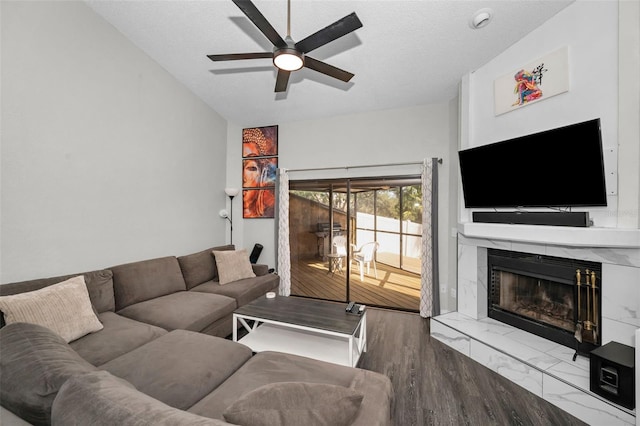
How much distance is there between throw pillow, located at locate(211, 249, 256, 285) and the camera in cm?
357

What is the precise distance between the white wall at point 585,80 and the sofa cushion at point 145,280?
403cm

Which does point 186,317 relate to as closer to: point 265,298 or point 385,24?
point 265,298

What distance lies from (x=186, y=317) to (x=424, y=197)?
3198 millimetres

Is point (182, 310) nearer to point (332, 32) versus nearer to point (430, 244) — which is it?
point (332, 32)

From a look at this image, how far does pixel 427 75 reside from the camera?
123 inches

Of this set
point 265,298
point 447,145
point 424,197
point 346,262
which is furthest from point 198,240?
point 447,145

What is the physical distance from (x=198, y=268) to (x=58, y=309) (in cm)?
165

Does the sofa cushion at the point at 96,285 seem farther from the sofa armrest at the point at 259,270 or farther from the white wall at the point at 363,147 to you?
the white wall at the point at 363,147

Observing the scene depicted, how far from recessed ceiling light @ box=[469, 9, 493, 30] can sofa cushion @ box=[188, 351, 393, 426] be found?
287 cm

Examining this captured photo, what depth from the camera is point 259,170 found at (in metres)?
4.69

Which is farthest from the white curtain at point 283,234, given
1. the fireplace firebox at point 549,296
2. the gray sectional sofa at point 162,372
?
the fireplace firebox at point 549,296

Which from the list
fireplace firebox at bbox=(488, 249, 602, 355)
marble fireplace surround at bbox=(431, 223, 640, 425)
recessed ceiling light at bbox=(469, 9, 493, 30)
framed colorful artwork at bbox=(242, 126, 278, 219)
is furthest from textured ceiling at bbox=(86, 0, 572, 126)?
fireplace firebox at bbox=(488, 249, 602, 355)

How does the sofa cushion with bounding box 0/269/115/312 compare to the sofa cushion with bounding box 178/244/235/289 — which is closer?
the sofa cushion with bounding box 0/269/115/312

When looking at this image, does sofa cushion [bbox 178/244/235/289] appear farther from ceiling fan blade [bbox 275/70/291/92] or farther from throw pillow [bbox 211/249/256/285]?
ceiling fan blade [bbox 275/70/291/92]
